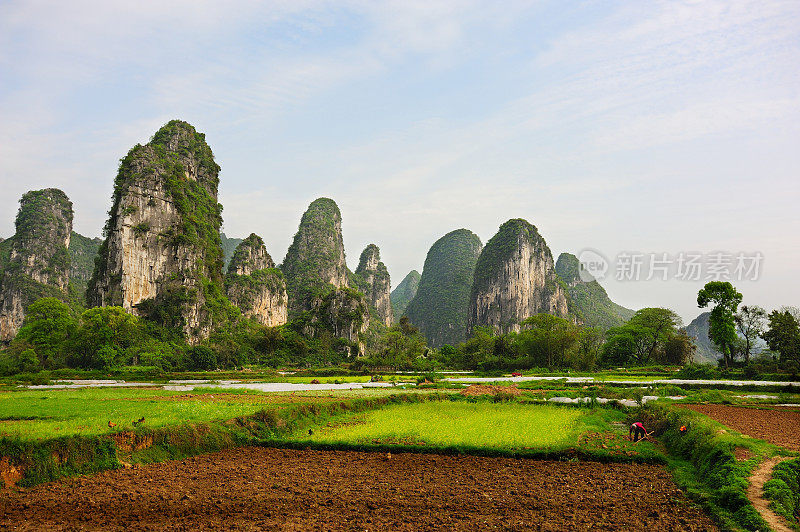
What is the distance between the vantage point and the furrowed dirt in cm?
844

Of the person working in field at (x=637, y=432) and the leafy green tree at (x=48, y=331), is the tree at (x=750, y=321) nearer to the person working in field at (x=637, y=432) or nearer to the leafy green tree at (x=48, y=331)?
the person working in field at (x=637, y=432)

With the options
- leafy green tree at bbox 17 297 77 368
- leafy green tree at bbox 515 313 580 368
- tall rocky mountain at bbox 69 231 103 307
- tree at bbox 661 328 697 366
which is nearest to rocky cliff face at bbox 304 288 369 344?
leafy green tree at bbox 515 313 580 368

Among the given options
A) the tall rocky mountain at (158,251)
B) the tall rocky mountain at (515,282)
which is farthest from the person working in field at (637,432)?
the tall rocky mountain at (515,282)

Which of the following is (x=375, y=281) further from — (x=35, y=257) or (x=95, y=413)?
(x=95, y=413)

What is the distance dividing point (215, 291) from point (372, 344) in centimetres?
2759

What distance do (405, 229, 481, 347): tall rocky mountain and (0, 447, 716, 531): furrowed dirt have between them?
115 m

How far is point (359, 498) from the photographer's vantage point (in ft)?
32.7

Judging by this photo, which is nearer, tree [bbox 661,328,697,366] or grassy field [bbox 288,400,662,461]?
grassy field [bbox 288,400,662,461]

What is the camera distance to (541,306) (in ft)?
372

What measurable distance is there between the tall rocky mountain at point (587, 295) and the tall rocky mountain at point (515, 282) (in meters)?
12.8

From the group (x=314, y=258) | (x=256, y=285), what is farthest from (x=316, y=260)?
(x=256, y=285)

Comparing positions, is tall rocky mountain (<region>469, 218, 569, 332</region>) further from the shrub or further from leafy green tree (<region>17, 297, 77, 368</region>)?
leafy green tree (<region>17, 297, 77, 368</region>)

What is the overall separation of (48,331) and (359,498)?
2065 inches

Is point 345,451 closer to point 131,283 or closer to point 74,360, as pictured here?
point 74,360
